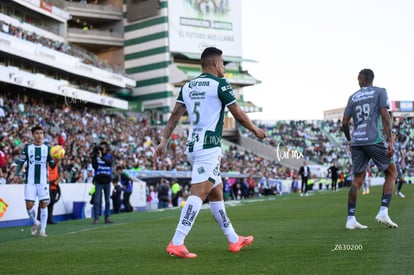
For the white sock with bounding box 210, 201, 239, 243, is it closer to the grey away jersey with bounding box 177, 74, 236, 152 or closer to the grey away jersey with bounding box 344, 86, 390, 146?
the grey away jersey with bounding box 177, 74, 236, 152

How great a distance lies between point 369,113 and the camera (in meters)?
9.40

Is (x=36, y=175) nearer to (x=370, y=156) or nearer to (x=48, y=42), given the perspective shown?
(x=370, y=156)

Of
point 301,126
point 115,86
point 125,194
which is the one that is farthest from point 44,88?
point 301,126

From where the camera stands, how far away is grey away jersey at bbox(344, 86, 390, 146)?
30.6 feet

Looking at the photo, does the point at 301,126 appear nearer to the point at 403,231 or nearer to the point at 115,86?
the point at 115,86

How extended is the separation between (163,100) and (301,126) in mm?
15888

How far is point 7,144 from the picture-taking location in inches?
1095

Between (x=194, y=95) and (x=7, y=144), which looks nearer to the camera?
(x=194, y=95)

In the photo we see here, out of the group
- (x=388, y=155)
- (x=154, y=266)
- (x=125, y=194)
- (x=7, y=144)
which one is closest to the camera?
(x=154, y=266)

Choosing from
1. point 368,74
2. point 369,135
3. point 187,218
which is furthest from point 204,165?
point 368,74

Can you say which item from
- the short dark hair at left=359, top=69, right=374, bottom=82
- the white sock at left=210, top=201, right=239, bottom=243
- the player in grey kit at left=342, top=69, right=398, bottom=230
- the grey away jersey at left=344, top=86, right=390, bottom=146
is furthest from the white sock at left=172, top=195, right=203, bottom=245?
the short dark hair at left=359, top=69, right=374, bottom=82

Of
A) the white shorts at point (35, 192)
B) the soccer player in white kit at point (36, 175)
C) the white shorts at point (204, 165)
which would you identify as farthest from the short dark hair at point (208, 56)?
the white shorts at point (35, 192)

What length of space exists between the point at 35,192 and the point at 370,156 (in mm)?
6389

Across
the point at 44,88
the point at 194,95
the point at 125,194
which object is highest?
the point at 44,88
